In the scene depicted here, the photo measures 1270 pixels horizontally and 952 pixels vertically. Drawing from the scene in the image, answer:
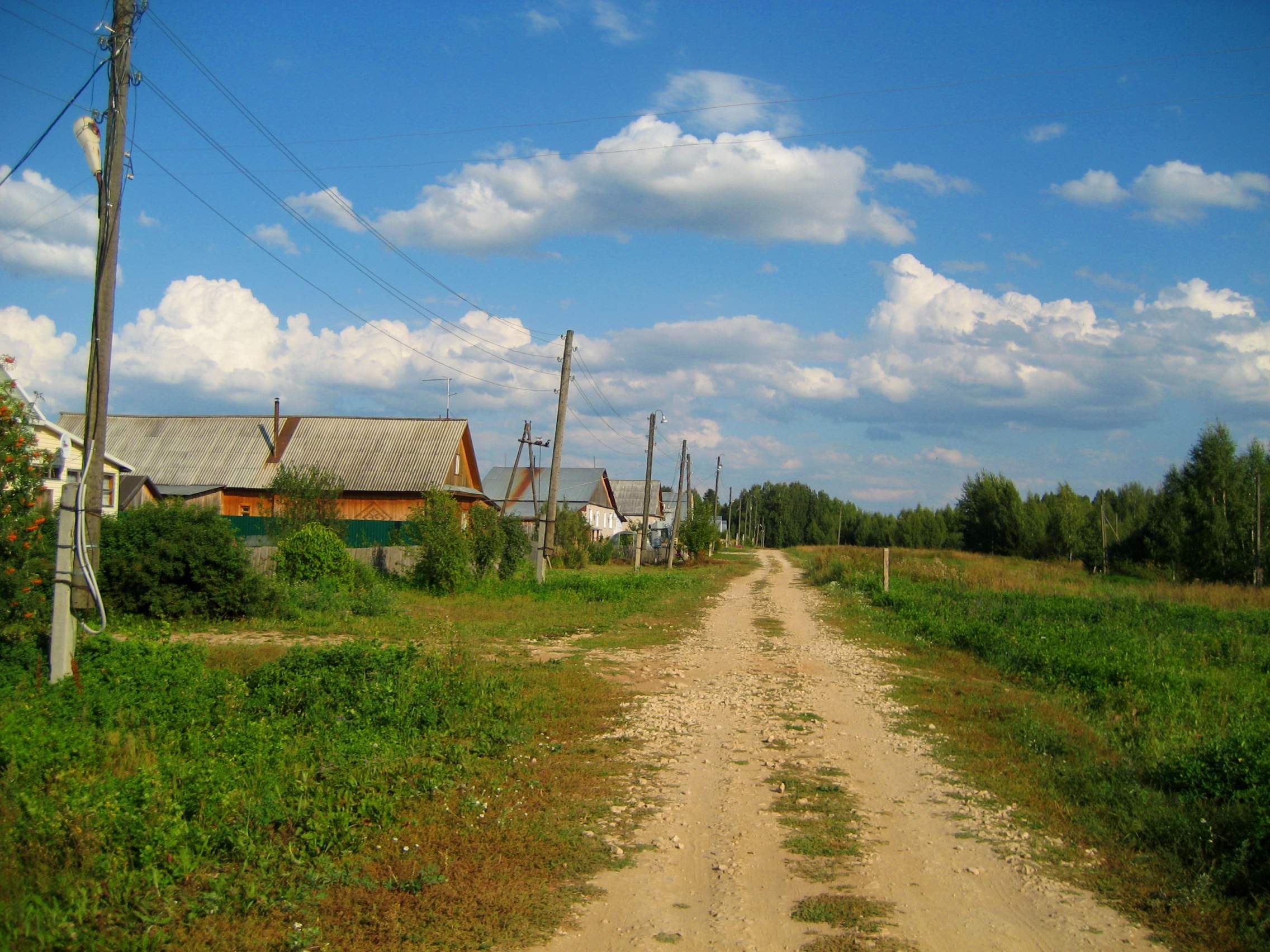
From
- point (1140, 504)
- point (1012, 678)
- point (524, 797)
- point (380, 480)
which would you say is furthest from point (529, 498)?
point (1140, 504)

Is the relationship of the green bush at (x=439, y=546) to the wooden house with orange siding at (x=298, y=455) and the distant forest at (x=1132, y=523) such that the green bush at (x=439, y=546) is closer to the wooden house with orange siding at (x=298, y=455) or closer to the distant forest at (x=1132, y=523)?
the wooden house with orange siding at (x=298, y=455)

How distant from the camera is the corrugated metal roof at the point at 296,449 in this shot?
39375mm

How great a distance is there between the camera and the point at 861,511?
116562 mm

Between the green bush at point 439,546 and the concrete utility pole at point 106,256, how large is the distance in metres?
12.7

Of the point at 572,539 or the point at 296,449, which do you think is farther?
the point at 296,449

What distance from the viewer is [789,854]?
550 cm

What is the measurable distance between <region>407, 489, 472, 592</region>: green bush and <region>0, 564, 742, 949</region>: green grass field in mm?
10900

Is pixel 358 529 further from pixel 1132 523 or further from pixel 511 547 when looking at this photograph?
pixel 1132 523

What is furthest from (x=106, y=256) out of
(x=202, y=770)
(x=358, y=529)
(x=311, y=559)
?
(x=358, y=529)

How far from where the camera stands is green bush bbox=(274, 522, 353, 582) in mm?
19375

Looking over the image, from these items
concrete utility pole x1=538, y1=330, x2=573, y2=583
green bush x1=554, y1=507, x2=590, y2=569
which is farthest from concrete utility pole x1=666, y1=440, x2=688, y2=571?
concrete utility pole x1=538, y1=330, x2=573, y2=583

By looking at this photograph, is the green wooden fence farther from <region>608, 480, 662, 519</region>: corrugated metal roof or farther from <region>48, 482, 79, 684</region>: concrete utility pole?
<region>608, 480, 662, 519</region>: corrugated metal roof

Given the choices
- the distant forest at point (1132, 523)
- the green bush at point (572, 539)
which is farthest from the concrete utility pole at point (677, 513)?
the distant forest at point (1132, 523)

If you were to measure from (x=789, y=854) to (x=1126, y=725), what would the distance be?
6302 mm
